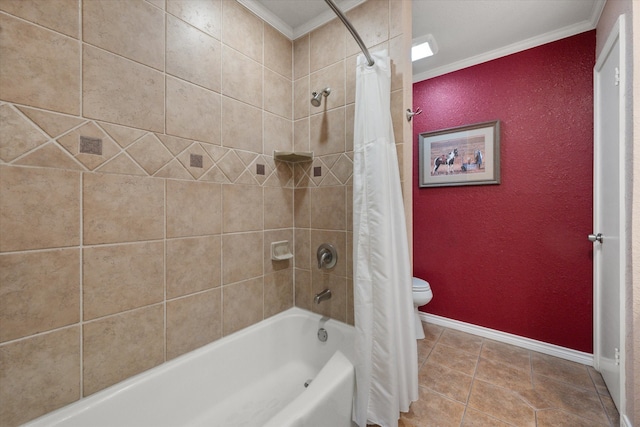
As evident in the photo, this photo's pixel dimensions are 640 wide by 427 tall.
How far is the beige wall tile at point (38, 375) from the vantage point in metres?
0.77

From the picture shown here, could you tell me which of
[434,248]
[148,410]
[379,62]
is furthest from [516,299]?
[148,410]

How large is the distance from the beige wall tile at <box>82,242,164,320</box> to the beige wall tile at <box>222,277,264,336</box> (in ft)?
1.13

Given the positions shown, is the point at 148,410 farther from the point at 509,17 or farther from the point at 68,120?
the point at 509,17

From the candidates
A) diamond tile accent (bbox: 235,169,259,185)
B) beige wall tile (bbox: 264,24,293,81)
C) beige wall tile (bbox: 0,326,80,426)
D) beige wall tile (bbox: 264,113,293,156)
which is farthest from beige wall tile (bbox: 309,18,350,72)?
beige wall tile (bbox: 0,326,80,426)

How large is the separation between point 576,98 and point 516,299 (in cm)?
152

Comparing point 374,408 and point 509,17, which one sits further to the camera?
point 509,17

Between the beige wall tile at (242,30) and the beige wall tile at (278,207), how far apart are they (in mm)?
800

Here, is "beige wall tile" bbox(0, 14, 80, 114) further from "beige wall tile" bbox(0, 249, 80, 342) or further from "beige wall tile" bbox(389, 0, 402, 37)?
"beige wall tile" bbox(389, 0, 402, 37)

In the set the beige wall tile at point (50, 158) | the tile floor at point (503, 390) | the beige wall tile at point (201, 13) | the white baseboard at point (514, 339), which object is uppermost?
the beige wall tile at point (201, 13)

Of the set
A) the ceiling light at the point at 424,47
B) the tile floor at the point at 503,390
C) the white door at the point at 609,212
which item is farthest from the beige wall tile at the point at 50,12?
the white door at the point at 609,212

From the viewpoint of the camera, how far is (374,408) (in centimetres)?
111

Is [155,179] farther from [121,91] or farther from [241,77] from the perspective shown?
[241,77]

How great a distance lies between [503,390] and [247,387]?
1492 mm

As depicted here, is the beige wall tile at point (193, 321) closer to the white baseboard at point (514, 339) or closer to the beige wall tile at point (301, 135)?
the beige wall tile at point (301, 135)
